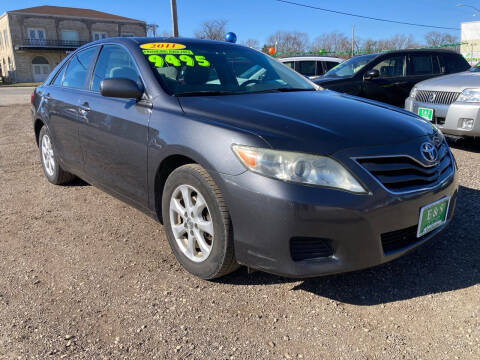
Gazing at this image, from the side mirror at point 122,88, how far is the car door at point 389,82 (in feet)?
19.0

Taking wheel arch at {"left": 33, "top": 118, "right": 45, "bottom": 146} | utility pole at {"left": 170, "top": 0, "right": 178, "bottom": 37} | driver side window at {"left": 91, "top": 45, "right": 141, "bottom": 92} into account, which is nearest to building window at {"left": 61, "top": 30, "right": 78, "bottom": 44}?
utility pole at {"left": 170, "top": 0, "right": 178, "bottom": 37}

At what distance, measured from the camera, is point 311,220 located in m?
1.97

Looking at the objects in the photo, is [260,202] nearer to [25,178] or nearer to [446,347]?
[446,347]

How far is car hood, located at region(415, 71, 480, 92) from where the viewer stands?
5.50 meters

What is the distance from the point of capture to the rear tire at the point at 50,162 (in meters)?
4.37

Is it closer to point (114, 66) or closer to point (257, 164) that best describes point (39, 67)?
point (114, 66)

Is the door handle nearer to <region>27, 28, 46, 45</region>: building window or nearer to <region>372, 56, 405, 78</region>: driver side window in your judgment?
<region>372, 56, 405, 78</region>: driver side window

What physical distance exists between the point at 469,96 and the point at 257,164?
4.58 metres

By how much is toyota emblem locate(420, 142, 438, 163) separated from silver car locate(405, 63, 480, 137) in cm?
338

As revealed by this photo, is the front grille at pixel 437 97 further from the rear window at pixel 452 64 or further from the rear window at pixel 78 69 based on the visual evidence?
the rear window at pixel 78 69

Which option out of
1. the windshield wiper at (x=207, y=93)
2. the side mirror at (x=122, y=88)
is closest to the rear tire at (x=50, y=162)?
the side mirror at (x=122, y=88)

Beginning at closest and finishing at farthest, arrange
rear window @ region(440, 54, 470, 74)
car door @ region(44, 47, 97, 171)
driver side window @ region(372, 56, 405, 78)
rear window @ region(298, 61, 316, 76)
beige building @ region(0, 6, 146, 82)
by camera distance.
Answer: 1. car door @ region(44, 47, 97, 171)
2. driver side window @ region(372, 56, 405, 78)
3. rear window @ region(440, 54, 470, 74)
4. rear window @ region(298, 61, 316, 76)
5. beige building @ region(0, 6, 146, 82)

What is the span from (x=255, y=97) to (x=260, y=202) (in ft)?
3.59

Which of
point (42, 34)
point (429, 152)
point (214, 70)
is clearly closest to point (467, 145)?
point (429, 152)
